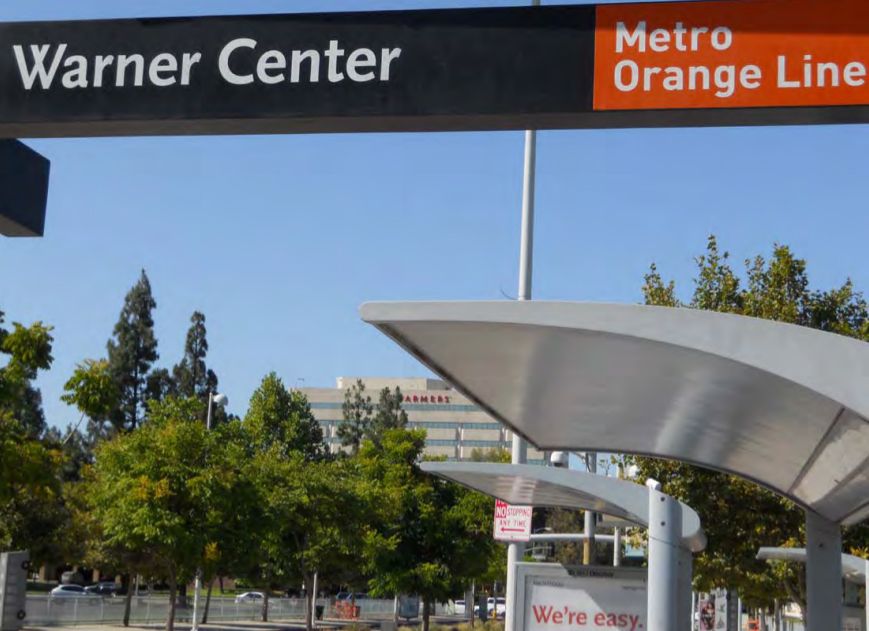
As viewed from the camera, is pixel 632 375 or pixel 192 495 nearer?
pixel 632 375

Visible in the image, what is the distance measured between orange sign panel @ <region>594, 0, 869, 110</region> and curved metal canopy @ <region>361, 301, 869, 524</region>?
778mm

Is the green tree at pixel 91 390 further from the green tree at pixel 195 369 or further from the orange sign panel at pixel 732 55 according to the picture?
the green tree at pixel 195 369

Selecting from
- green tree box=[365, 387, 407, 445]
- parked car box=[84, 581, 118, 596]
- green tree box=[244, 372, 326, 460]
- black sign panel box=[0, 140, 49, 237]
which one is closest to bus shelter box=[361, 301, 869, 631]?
black sign panel box=[0, 140, 49, 237]

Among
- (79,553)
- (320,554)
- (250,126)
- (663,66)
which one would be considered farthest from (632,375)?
(79,553)

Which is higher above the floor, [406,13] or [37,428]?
[37,428]

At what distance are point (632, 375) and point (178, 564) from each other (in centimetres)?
2703

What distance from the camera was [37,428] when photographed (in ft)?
277

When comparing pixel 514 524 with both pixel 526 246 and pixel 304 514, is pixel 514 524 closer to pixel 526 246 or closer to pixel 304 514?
pixel 526 246

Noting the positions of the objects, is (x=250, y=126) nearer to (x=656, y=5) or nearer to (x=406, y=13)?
(x=406, y=13)

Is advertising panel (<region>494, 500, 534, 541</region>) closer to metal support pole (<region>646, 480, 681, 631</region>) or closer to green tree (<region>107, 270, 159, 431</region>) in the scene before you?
metal support pole (<region>646, 480, 681, 631</region>)

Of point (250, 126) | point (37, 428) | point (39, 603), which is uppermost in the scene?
point (37, 428)

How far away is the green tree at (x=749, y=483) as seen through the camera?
21688 mm

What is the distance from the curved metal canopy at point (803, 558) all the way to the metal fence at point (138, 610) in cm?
3220

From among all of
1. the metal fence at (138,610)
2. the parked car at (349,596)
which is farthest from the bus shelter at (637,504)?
the parked car at (349,596)
